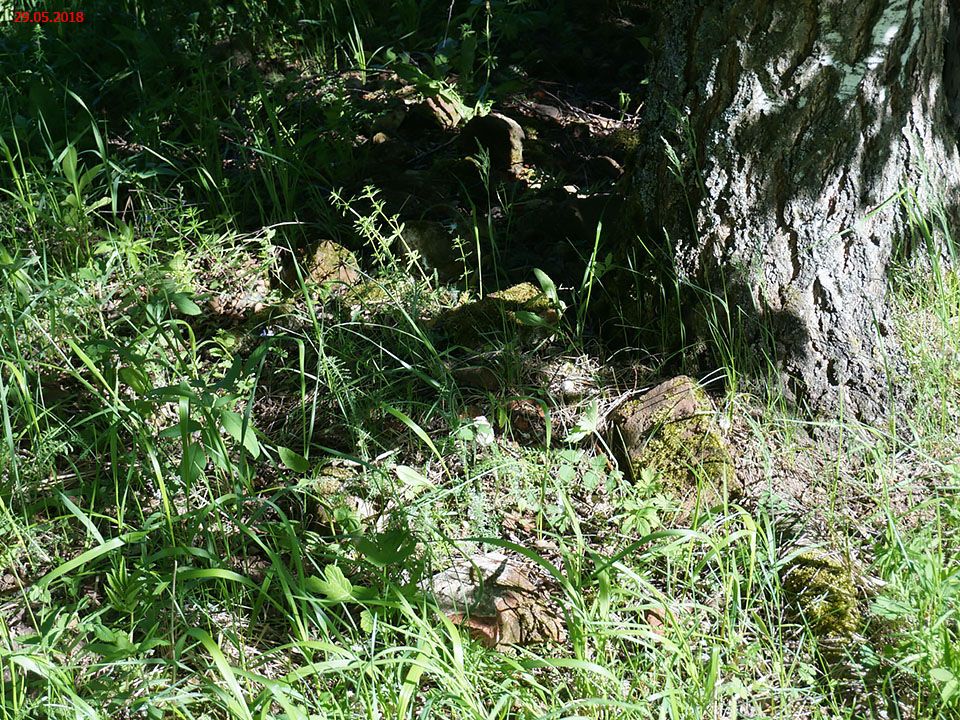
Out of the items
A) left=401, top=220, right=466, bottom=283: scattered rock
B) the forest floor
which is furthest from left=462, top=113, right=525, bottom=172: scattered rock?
left=401, top=220, right=466, bottom=283: scattered rock

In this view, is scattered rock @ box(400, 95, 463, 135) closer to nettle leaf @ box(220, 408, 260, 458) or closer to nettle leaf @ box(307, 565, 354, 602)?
nettle leaf @ box(220, 408, 260, 458)

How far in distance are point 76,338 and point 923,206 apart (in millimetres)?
2410

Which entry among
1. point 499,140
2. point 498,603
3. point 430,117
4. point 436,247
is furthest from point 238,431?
point 430,117

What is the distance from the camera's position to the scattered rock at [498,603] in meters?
2.00

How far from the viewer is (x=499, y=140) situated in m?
3.40

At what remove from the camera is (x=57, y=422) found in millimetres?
2613

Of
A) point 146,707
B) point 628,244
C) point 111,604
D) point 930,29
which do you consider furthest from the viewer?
point 628,244

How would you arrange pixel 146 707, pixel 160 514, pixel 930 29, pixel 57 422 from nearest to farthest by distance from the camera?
1. pixel 146 707
2. pixel 160 514
3. pixel 930 29
4. pixel 57 422

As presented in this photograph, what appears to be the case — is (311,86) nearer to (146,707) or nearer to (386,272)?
(386,272)

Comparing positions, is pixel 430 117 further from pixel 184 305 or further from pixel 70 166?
pixel 184 305

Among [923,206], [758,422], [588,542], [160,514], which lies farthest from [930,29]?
[160,514]

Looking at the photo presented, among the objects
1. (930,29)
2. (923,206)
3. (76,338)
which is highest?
(930,29)

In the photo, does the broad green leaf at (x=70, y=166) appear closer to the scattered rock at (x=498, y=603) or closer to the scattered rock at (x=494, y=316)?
the scattered rock at (x=494, y=316)

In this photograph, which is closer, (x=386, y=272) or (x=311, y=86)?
(x=386, y=272)
